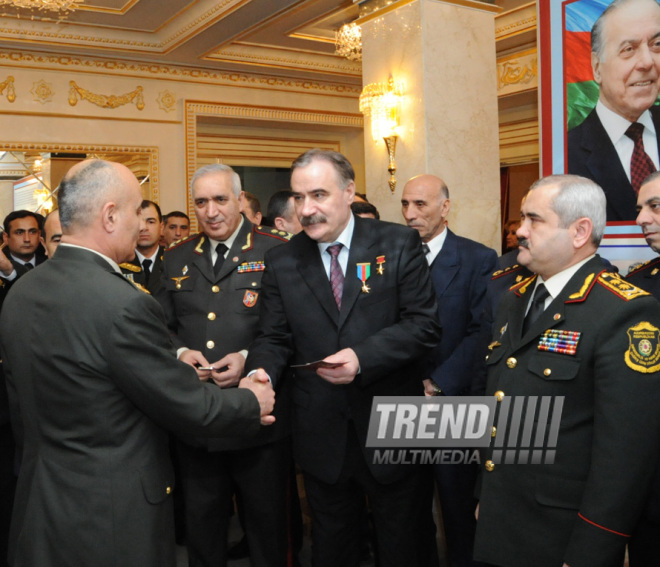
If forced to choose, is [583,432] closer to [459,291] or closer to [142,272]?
[459,291]

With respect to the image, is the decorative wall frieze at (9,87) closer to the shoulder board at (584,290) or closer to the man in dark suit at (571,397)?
the man in dark suit at (571,397)

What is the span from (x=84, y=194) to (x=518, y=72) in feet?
25.9

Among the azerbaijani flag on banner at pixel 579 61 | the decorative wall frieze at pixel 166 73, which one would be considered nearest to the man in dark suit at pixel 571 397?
the azerbaijani flag on banner at pixel 579 61

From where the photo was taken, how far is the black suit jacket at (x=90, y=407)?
5.63 feet

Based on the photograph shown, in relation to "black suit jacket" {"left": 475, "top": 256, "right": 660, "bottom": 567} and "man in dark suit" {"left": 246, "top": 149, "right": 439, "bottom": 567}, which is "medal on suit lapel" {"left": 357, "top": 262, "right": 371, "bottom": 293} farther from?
"black suit jacket" {"left": 475, "top": 256, "right": 660, "bottom": 567}

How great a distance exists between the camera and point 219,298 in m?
2.79

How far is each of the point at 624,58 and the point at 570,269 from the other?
1.90 metres

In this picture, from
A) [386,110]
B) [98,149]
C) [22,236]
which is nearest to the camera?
[22,236]

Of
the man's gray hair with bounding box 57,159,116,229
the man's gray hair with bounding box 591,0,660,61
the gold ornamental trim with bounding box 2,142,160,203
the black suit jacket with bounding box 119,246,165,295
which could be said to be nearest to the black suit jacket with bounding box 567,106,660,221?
the man's gray hair with bounding box 591,0,660,61

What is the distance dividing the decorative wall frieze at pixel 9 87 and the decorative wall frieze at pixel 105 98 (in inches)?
24.7

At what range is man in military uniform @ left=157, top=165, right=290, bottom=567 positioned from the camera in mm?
2648

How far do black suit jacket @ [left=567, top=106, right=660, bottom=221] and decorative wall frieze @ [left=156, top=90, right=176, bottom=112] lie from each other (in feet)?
20.6

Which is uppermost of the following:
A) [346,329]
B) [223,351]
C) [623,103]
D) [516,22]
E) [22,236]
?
[516,22]

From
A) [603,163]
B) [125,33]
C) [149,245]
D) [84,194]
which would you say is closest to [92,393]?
[84,194]
